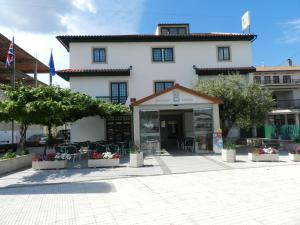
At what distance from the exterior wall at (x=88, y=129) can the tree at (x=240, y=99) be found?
27.4ft

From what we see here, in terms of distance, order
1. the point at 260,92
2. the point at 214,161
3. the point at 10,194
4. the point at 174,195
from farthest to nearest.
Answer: the point at 260,92 < the point at 214,161 < the point at 10,194 < the point at 174,195

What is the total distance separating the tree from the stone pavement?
1032cm

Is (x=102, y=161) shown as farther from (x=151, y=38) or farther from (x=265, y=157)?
(x=151, y=38)

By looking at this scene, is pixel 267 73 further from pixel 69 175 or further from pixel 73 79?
pixel 69 175

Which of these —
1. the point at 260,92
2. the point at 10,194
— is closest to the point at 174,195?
the point at 10,194

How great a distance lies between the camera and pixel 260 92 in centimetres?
2272

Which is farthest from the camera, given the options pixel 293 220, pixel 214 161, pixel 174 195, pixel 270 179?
pixel 214 161

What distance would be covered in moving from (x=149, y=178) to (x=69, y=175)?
343 cm

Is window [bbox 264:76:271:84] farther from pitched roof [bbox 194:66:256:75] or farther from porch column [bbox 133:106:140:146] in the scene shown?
porch column [bbox 133:106:140:146]

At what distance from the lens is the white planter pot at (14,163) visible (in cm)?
1439

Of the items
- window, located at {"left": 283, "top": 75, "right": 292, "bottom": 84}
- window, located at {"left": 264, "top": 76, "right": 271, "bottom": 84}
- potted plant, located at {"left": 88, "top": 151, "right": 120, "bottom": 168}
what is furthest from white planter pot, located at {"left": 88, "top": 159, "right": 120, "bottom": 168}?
window, located at {"left": 283, "top": 75, "right": 292, "bottom": 84}

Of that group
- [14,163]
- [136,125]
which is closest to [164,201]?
[14,163]

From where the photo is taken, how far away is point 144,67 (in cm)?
2709

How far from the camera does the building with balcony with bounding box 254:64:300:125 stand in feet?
131
